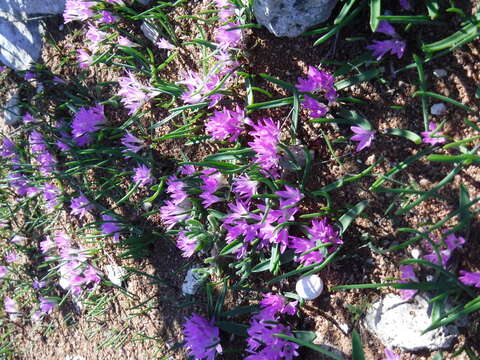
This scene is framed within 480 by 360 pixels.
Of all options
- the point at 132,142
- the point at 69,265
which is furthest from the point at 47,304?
the point at 132,142

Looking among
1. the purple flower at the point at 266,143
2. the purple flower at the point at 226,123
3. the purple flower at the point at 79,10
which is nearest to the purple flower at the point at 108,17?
the purple flower at the point at 79,10

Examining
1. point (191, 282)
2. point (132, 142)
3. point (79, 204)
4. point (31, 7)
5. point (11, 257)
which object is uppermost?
point (31, 7)

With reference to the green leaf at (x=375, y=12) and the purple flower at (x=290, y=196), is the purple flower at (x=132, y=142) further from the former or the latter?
the green leaf at (x=375, y=12)

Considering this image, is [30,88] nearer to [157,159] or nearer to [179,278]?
[157,159]

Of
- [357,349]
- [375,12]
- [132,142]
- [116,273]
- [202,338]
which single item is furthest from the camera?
[116,273]

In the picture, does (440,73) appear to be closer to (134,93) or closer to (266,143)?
(266,143)

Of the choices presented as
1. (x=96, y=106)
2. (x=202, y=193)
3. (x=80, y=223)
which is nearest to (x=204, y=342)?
(x=202, y=193)
